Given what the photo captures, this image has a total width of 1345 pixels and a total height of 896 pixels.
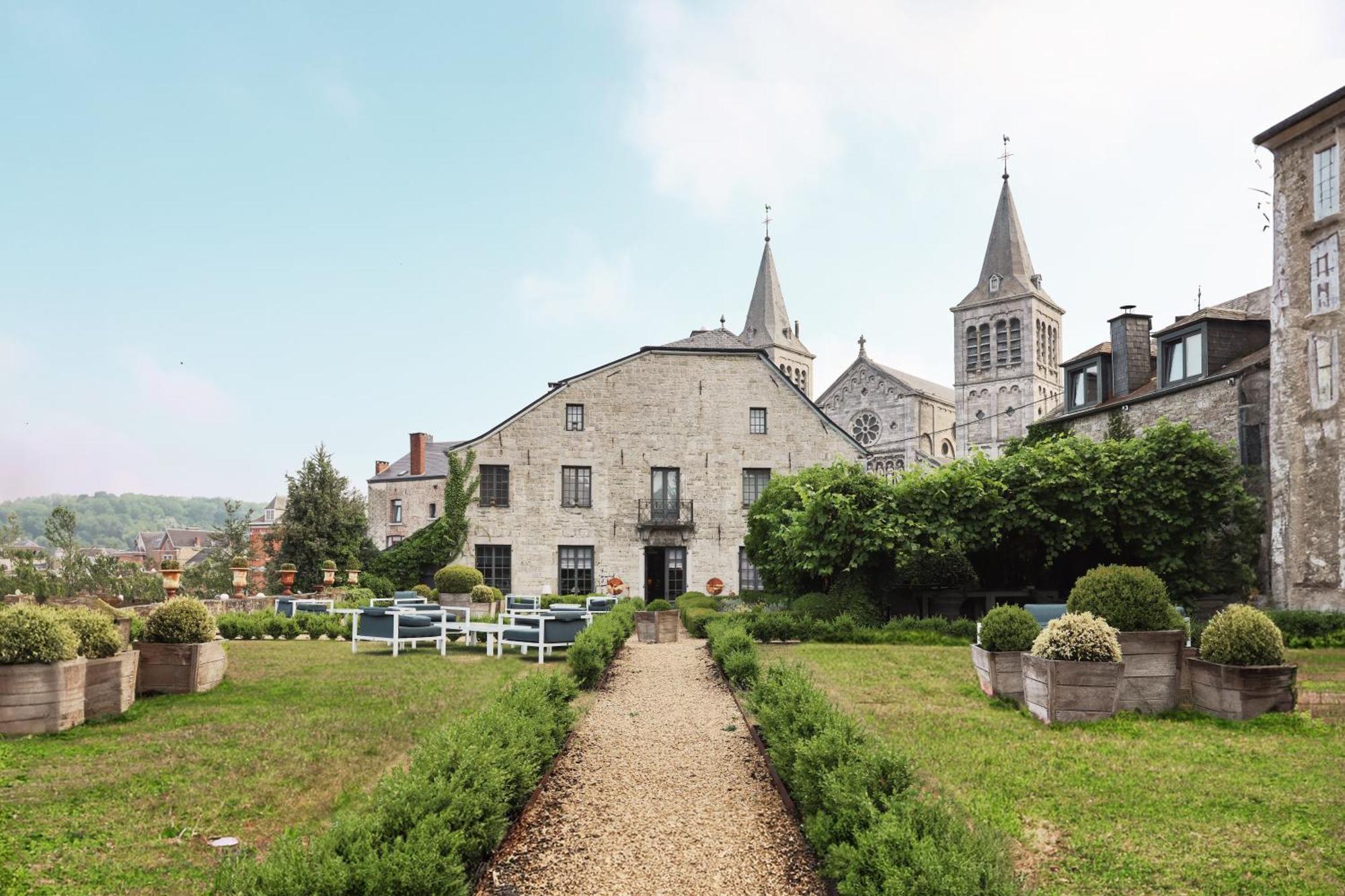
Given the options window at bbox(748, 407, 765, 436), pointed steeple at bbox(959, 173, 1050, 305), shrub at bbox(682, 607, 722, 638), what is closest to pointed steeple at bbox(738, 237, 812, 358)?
pointed steeple at bbox(959, 173, 1050, 305)

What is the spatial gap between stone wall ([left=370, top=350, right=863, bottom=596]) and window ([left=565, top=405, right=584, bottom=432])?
6.2 inches

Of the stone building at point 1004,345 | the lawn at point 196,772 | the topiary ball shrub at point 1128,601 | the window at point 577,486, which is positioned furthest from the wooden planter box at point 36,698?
the stone building at point 1004,345

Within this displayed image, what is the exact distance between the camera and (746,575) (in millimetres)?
30500

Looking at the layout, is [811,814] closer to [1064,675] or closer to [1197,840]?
[1197,840]

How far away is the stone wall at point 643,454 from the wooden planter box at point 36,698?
2156 centimetres

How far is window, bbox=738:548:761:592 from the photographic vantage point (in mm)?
30453

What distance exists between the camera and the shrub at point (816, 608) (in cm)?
1950

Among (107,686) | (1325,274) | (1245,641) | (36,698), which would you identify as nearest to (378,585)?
(107,686)

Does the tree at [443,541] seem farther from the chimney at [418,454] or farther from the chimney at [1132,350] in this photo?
the chimney at [1132,350]

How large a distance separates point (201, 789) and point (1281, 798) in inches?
297

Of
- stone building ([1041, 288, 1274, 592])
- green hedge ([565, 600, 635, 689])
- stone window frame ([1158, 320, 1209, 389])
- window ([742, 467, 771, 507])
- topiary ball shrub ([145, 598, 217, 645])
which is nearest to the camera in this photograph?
topiary ball shrub ([145, 598, 217, 645])

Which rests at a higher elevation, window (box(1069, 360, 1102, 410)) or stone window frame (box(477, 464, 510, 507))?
window (box(1069, 360, 1102, 410))

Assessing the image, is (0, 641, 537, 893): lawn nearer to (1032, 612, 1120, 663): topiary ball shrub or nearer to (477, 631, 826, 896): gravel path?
(477, 631, 826, 896): gravel path

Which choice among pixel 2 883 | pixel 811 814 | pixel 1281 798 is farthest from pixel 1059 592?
pixel 2 883
